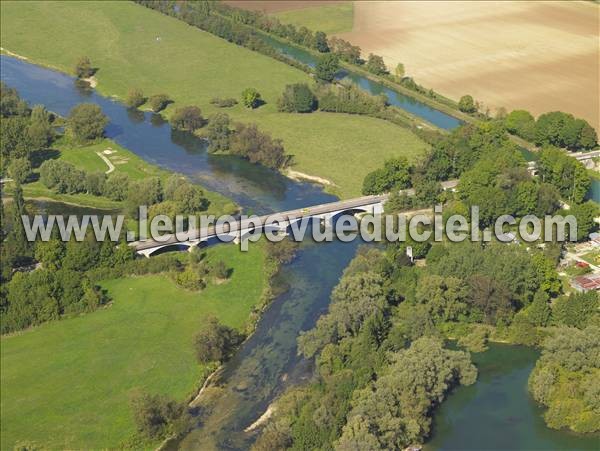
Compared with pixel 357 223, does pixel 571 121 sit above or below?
above

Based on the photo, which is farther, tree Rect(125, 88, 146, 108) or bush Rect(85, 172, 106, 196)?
tree Rect(125, 88, 146, 108)

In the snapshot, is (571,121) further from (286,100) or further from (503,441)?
(503,441)

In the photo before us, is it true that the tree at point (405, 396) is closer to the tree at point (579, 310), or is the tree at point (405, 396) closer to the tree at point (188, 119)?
the tree at point (579, 310)

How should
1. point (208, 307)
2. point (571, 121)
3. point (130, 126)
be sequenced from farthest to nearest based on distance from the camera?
point (130, 126) < point (571, 121) < point (208, 307)

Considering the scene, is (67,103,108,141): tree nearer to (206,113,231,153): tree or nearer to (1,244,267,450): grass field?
(206,113,231,153): tree

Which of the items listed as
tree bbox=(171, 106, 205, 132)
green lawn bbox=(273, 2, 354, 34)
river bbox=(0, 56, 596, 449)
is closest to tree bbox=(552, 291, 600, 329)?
river bbox=(0, 56, 596, 449)

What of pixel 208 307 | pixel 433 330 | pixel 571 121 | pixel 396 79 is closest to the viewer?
pixel 433 330

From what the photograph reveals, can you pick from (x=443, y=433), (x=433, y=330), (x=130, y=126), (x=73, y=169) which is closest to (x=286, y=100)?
(x=130, y=126)
